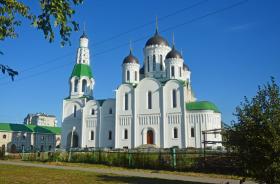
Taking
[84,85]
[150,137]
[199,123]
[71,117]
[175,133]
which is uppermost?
[84,85]

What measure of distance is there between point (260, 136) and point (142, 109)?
Result: 3799 cm

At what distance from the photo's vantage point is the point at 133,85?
49.7 meters

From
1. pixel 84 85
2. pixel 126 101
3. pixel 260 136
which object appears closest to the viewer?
pixel 260 136

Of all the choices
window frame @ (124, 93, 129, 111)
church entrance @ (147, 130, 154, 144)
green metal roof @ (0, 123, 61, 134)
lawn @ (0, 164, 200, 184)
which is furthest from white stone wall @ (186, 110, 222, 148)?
green metal roof @ (0, 123, 61, 134)

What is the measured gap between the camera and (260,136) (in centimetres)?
961

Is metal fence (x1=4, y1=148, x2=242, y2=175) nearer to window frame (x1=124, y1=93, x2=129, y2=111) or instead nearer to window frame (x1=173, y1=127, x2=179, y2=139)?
window frame (x1=173, y1=127, x2=179, y2=139)

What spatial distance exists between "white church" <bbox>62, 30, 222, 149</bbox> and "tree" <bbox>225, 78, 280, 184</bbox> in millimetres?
32862

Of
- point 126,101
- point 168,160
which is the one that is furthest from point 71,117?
point 168,160

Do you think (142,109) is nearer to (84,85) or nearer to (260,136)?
(84,85)

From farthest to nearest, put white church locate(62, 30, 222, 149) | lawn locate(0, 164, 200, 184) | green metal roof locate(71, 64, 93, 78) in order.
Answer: green metal roof locate(71, 64, 93, 78) < white church locate(62, 30, 222, 149) < lawn locate(0, 164, 200, 184)

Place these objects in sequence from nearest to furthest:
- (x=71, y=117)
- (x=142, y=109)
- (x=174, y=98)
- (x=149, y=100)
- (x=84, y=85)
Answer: (x=174, y=98), (x=142, y=109), (x=149, y=100), (x=71, y=117), (x=84, y=85)

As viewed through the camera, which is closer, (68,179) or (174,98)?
(68,179)

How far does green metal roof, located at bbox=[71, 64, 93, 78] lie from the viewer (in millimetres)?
54756

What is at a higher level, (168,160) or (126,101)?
(126,101)
